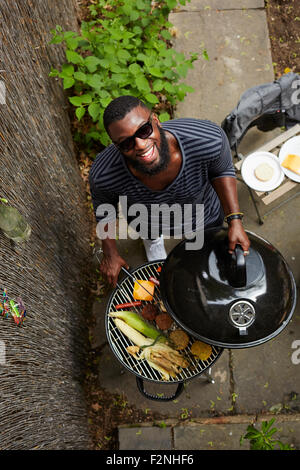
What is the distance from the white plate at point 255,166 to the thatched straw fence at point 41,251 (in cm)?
162

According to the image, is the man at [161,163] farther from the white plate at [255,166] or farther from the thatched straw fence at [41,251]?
the white plate at [255,166]

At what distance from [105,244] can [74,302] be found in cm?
94

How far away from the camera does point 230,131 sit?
3.84 meters

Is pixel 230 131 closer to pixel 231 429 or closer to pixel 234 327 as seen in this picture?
pixel 234 327

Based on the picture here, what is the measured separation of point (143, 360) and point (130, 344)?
15 centimetres

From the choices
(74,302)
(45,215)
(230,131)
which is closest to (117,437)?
(74,302)

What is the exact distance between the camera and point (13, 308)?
2648 millimetres

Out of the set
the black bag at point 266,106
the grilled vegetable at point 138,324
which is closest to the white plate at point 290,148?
the black bag at point 266,106

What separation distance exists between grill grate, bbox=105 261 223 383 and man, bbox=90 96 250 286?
17.9 inches

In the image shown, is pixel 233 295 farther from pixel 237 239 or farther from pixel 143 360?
pixel 143 360

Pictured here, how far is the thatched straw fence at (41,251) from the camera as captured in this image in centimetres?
267

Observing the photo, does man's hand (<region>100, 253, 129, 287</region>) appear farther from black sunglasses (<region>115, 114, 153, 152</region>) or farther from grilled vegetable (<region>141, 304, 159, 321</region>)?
black sunglasses (<region>115, 114, 153, 152</region>)
